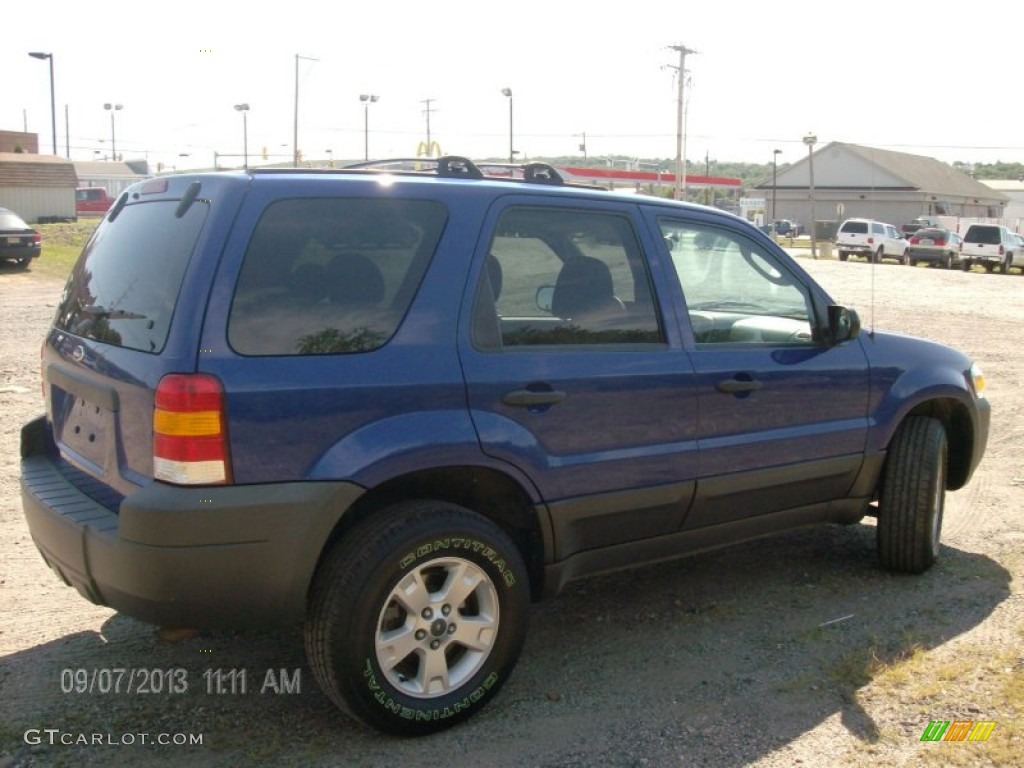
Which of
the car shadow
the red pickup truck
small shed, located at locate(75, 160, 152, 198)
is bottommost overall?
the car shadow

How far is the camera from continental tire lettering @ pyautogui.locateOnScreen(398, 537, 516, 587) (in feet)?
11.1

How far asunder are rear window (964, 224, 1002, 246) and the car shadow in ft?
127

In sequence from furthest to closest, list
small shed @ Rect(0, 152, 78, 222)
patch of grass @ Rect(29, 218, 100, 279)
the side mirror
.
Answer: small shed @ Rect(0, 152, 78, 222) → patch of grass @ Rect(29, 218, 100, 279) → the side mirror

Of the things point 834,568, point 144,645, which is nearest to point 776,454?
point 834,568

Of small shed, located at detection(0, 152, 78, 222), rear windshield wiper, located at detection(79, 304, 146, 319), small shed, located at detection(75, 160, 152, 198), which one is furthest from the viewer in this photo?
small shed, located at detection(75, 160, 152, 198)

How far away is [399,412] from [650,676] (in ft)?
5.09

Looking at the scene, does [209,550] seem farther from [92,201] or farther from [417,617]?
[92,201]

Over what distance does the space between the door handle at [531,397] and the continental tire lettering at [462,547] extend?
511 mm

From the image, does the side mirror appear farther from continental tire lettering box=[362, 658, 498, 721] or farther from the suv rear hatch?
the suv rear hatch

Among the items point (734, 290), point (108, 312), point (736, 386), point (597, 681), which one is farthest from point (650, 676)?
point (108, 312)

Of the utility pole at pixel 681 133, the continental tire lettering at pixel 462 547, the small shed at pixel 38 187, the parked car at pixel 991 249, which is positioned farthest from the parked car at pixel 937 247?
the continental tire lettering at pixel 462 547

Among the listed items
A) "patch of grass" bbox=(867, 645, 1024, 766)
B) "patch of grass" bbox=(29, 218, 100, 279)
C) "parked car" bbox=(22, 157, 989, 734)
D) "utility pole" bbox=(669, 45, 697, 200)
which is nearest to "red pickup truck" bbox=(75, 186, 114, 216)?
"patch of grass" bbox=(29, 218, 100, 279)

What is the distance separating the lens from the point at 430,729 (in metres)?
3.53

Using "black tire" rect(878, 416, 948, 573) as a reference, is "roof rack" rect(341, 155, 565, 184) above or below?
above
